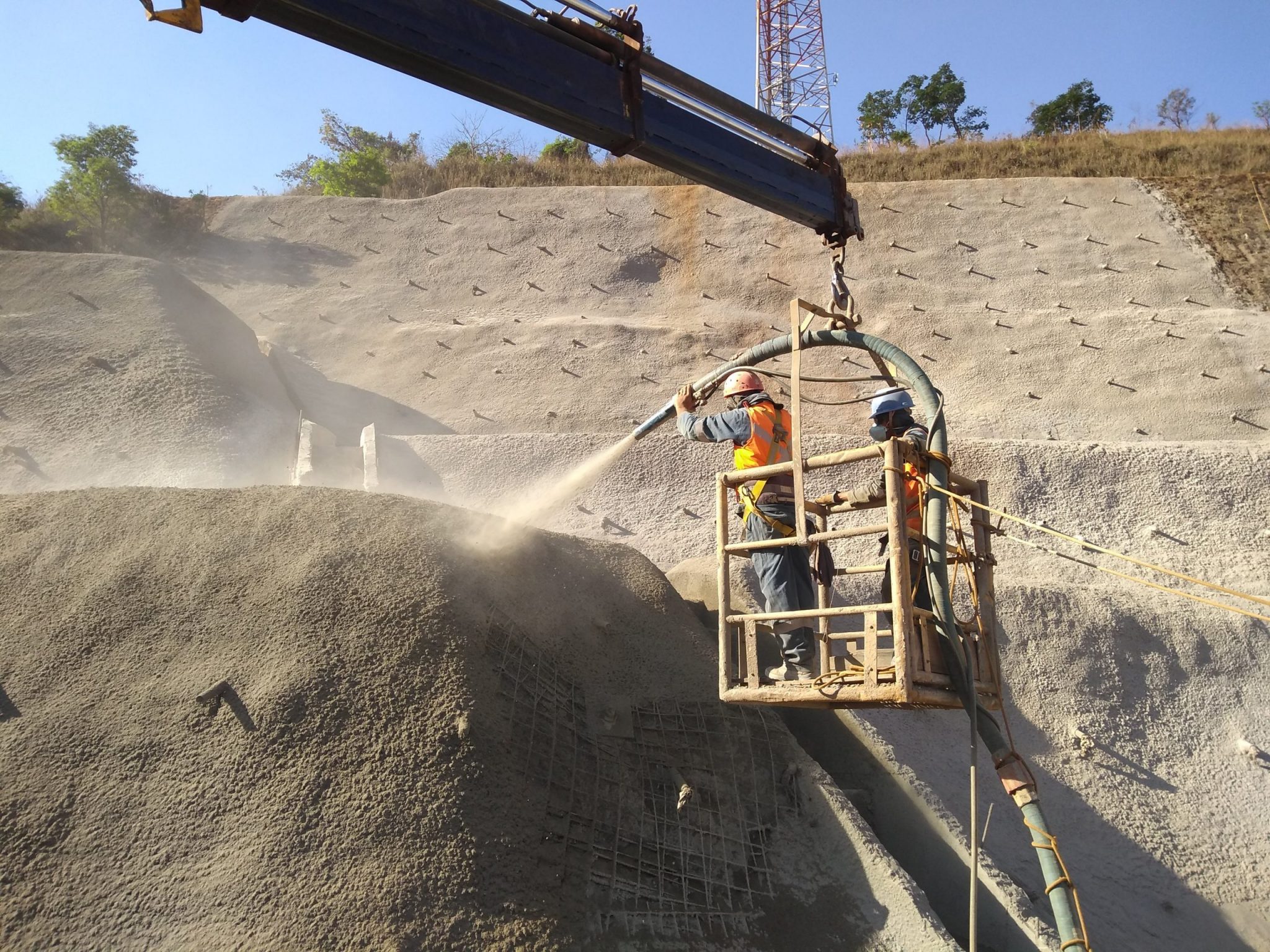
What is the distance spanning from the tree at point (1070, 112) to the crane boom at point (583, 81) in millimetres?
27734

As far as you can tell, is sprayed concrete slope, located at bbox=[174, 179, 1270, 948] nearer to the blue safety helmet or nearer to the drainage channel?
the drainage channel

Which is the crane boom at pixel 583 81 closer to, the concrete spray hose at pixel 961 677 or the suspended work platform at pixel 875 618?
the suspended work platform at pixel 875 618

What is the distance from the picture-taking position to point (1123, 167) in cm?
2114

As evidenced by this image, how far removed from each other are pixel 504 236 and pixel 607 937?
16.3m

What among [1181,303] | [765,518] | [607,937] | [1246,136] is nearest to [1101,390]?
[1181,303]

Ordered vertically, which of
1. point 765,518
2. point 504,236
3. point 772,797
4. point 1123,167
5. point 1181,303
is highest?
point 1123,167

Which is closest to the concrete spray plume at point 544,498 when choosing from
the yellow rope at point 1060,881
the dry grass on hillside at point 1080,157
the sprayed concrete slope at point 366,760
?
the sprayed concrete slope at point 366,760

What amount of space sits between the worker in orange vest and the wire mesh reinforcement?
3.95 ft

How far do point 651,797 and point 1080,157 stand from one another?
20.5m

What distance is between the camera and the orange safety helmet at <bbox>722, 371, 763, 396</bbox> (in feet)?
21.4

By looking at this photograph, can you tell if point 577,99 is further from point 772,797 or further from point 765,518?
point 772,797

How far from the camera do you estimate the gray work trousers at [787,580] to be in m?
5.78

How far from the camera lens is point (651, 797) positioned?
6.40 metres

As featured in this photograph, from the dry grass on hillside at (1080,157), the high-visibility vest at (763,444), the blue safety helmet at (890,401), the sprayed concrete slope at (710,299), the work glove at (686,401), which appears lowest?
the high-visibility vest at (763,444)
